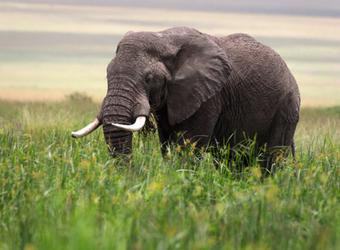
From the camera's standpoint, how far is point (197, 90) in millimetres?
6562

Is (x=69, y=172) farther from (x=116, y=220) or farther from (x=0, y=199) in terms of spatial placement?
(x=116, y=220)

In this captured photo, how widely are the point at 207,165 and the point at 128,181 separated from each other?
1.28m

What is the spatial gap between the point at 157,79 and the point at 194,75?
57 centimetres

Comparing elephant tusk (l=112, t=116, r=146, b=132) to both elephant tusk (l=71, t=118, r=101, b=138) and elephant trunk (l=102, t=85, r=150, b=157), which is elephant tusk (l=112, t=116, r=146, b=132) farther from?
elephant tusk (l=71, t=118, r=101, b=138)

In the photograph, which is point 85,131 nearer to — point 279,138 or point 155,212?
point 155,212

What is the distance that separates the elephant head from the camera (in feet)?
19.7

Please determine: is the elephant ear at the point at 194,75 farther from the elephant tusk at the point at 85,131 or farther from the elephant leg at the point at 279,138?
the elephant leg at the point at 279,138

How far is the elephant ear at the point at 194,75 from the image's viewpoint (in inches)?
256

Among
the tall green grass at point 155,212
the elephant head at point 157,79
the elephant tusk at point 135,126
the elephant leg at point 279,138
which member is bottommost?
the elephant leg at point 279,138

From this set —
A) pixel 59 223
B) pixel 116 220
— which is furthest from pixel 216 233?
pixel 59 223

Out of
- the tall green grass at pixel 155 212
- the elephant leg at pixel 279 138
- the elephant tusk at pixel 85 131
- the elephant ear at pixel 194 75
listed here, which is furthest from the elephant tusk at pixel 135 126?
the elephant leg at pixel 279 138

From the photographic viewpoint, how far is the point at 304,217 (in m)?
4.30

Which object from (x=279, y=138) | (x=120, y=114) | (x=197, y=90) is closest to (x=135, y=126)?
(x=120, y=114)

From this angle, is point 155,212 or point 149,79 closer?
point 155,212
